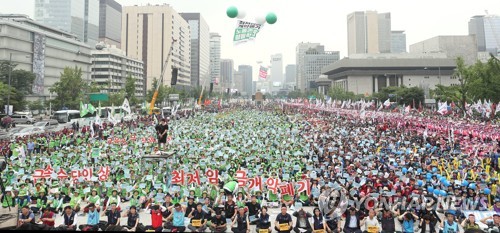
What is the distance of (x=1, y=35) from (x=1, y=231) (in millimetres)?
63843

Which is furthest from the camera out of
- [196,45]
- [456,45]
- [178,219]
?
[196,45]

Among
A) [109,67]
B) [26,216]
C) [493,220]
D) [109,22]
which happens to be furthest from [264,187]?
[109,22]

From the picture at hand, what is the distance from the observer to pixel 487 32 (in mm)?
99500

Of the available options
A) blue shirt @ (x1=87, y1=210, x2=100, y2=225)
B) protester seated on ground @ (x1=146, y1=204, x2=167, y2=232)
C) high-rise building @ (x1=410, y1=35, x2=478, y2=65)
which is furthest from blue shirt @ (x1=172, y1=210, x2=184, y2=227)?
high-rise building @ (x1=410, y1=35, x2=478, y2=65)

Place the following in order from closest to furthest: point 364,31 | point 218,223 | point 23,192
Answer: point 218,223, point 23,192, point 364,31

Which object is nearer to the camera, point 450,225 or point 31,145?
point 450,225

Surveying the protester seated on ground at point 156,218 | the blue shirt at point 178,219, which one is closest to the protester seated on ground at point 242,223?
the blue shirt at point 178,219

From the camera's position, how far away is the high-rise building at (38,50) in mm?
57156

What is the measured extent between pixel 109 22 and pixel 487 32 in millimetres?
136213

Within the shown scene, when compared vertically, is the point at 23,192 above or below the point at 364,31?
below

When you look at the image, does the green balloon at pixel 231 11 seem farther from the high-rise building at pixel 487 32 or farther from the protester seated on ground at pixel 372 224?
Answer: the high-rise building at pixel 487 32

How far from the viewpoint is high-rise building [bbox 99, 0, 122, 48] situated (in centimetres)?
15362

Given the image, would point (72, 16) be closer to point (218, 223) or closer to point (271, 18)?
point (271, 18)

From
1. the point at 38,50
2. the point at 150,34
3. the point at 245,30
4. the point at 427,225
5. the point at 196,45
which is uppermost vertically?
the point at 196,45
